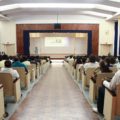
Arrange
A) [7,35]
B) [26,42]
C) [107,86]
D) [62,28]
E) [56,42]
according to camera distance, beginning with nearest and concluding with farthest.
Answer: [107,86] → [62,28] → [7,35] → [26,42] → [56,42]

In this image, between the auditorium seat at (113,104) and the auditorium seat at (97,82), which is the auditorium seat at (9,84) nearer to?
the auditorium seat at (97,82)

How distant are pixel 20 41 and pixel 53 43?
568 cm

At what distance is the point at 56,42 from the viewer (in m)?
25.1

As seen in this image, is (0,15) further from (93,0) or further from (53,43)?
(53,43)

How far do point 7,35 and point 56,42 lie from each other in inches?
260

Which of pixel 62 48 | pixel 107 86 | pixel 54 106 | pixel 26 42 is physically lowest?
pixel 54 106

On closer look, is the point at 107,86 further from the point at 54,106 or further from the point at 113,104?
the point at 54,106

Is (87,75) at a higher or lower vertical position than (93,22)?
lower

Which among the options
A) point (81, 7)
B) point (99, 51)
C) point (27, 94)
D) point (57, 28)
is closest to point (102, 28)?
point (99, 51)

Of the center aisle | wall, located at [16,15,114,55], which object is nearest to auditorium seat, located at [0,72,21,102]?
the center aisle

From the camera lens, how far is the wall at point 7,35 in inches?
787

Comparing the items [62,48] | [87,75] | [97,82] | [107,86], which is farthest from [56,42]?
[107,86]

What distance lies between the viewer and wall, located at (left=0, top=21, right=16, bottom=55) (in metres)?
20.0

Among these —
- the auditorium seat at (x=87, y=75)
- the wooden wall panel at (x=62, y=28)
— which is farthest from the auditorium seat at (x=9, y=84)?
the wooden wall panel at (x=62, y=28)
